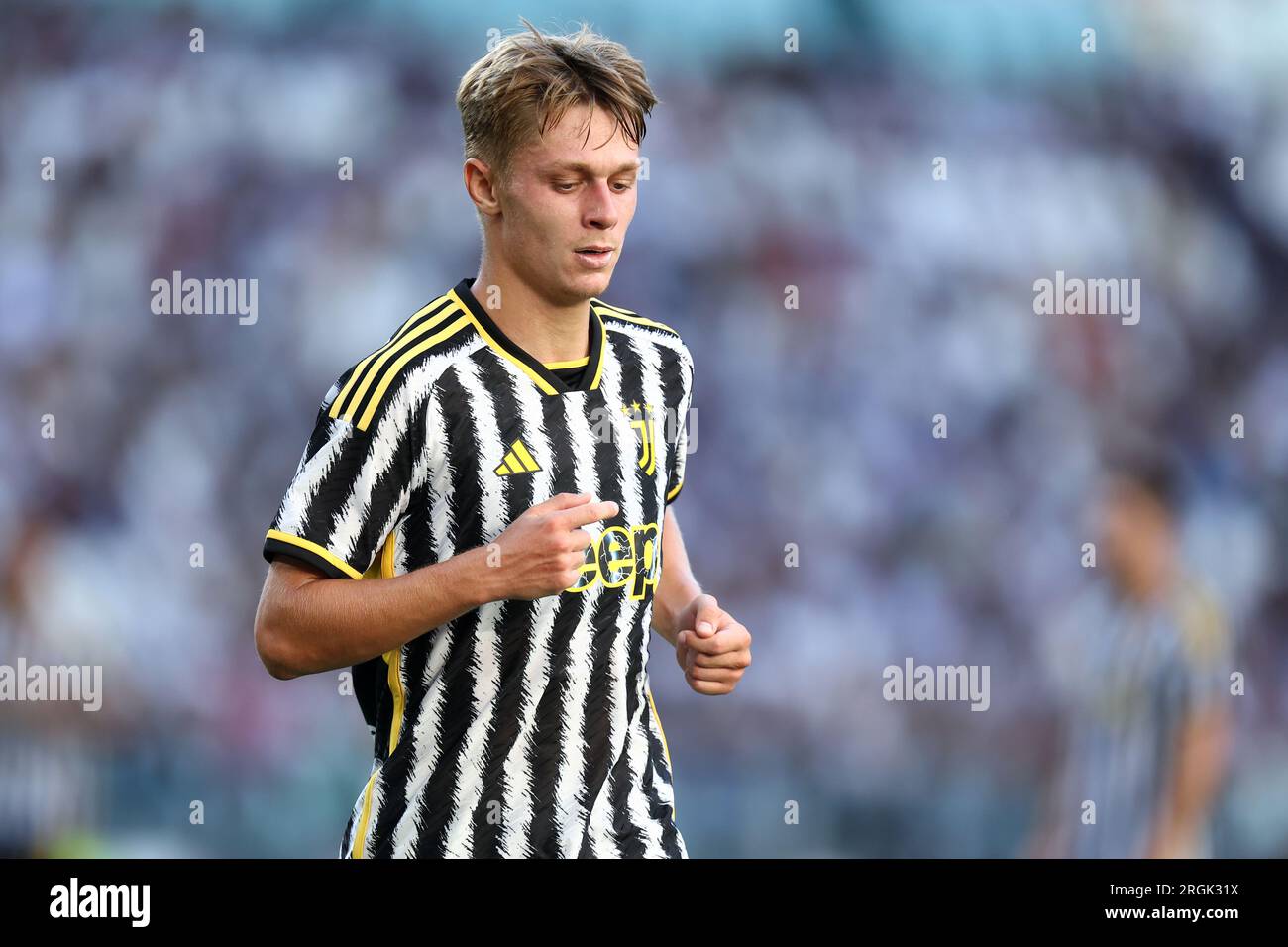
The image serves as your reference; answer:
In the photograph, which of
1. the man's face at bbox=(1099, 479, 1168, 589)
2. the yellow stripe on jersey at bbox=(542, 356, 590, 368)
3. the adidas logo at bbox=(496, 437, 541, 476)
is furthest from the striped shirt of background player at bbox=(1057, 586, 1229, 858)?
the adidas logo at bbox=(496, 437, 541, 476)

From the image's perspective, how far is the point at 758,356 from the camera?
4.80 m

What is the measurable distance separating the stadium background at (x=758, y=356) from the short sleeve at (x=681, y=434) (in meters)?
2.41

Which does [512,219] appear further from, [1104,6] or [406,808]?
[1104,6]

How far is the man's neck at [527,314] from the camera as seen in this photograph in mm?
2043

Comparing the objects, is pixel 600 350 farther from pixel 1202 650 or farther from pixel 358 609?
pixel 1202 650

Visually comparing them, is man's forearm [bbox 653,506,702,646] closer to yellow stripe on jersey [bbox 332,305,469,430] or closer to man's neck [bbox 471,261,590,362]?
man's neck [bbox 471,261,590,362]

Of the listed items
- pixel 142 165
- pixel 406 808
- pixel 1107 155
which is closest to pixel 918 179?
pixel 1107 155

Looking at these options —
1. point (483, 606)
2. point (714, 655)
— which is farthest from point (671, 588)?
point (483, 606)

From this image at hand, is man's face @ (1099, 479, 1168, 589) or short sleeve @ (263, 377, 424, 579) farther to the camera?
man's face @ (1099, 479, 1168, 589)

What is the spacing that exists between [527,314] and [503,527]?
0.33 m

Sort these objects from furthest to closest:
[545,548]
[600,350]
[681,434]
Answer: [681,434] < [600,350] < [545,548]

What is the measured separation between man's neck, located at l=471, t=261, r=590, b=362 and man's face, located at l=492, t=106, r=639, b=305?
2.2 inches

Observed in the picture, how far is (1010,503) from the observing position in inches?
188

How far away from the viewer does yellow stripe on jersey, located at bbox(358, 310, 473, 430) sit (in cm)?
192
